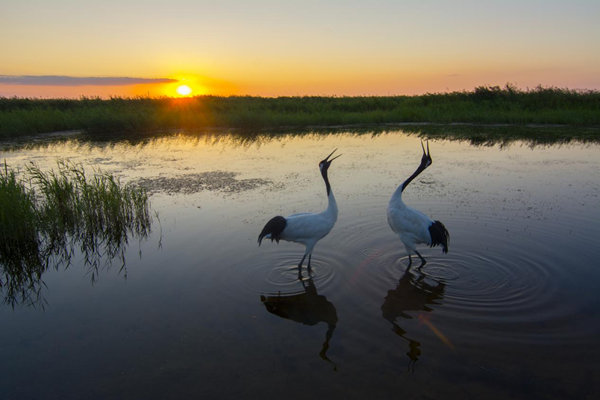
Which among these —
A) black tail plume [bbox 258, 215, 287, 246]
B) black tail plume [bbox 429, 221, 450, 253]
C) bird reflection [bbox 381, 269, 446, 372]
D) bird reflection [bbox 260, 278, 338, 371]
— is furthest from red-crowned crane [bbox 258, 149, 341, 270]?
black tail plume [bbox 429, 221, 450, 253]

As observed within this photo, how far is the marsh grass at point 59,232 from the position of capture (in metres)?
5.51

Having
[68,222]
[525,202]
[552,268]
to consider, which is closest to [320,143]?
[525,202]

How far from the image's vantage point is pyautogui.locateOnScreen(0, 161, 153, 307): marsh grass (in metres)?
5.51

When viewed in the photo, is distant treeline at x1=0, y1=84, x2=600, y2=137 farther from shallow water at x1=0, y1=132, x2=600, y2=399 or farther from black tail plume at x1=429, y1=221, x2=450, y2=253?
black tail plume at x1=429, y1=221, x2=450, y2=253

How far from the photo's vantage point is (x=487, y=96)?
25.3 metres

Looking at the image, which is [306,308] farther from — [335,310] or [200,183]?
[200,183]

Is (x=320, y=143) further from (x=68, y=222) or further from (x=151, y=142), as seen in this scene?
(x=68, y=222)

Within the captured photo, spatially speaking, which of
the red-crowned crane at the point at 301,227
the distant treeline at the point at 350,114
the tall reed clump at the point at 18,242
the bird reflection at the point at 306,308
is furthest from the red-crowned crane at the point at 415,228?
the distant treeline at the point at 350,114

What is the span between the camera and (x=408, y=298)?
4.76 m

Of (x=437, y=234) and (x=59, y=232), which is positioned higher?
(x=437, y=234)

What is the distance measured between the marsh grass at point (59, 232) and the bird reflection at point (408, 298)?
12.2 feet

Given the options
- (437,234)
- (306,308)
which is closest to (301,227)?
(306,308)

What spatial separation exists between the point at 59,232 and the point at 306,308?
4.73 metres

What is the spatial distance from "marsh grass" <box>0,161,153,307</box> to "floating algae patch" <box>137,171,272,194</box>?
174cm
